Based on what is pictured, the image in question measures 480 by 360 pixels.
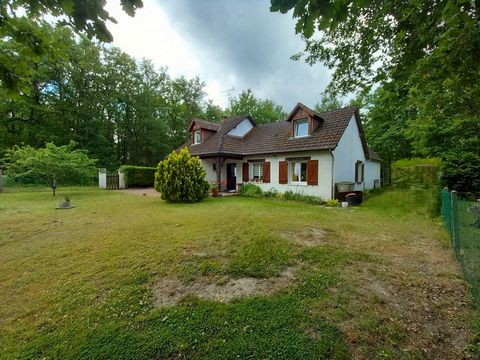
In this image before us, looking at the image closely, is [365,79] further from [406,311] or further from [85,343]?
[85,343]

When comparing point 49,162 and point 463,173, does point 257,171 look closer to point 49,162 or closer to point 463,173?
point 463,173

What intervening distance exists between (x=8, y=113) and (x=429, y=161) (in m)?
36.2

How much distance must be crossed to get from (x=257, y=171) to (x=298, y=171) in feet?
10.3

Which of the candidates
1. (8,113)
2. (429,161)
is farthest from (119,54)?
(429,161)

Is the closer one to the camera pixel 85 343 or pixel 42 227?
pixel 85 343

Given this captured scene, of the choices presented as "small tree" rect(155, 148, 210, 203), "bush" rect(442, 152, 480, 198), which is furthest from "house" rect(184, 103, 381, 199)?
"bush" rect(442, 152, 480, 198)

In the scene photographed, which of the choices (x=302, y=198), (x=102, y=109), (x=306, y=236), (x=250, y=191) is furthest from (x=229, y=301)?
(x=102, y=109)

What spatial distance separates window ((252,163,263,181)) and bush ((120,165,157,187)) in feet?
32.0

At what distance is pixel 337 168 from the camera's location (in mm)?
12852

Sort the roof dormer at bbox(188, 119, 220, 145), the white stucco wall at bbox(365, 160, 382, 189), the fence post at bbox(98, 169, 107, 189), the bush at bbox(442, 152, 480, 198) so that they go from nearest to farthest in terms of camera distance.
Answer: the bush at bbox(442, 152, 480, 198) → the white stucco wall at bbox(365, 160, 382, 189) → the roof dormer at bbox(188, 119, 220, 145) → the fence post at bbox(98, 169, 107, 189)

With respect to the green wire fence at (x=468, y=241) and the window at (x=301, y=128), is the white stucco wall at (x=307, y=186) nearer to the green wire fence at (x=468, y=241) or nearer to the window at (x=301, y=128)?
the window at (x=301, y=128)

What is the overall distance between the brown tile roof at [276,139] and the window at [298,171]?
95 cm

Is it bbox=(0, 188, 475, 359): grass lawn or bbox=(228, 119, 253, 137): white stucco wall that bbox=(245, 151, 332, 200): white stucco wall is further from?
bbox=(0, 188, 475, 359): grass lawn

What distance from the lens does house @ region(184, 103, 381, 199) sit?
1285 centimetres
